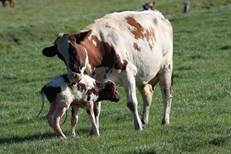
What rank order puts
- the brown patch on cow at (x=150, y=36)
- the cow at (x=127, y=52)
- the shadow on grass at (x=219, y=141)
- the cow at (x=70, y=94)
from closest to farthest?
the shadow on grass at (x=219, y=141) → the cow at (x=127, y=52) → the cow at (x=70, y=94) → the brown patch on cow at (x=150, y=36)

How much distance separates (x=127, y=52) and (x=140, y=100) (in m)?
6.05

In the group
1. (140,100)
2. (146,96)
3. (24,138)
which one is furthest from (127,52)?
(140,100)

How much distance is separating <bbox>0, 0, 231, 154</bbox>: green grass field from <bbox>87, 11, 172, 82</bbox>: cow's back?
1.28m

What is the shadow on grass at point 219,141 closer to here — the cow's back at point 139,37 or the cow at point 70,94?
the cow at point 70,94

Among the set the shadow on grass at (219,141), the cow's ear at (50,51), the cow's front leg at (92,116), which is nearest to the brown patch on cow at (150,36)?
the cow's front leg at (92,116)

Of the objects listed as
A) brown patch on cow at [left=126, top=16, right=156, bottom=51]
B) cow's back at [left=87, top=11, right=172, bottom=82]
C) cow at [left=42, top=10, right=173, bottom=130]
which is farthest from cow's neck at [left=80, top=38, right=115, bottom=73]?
brown patch on cow at [left=126, top=16, right=156, bottom=51]

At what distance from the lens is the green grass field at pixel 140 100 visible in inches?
447

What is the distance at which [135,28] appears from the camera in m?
14.3

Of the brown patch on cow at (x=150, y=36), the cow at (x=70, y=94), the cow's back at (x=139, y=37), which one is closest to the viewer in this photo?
the cow at (x=70, y=94)

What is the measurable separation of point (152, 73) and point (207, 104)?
3089mm

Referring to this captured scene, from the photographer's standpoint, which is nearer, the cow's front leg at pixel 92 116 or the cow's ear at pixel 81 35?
the cow's ear at pixel 81 35

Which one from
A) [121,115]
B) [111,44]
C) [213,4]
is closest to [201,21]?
[213,4]

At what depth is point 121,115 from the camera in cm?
1614

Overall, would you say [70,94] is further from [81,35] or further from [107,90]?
[81,35]
